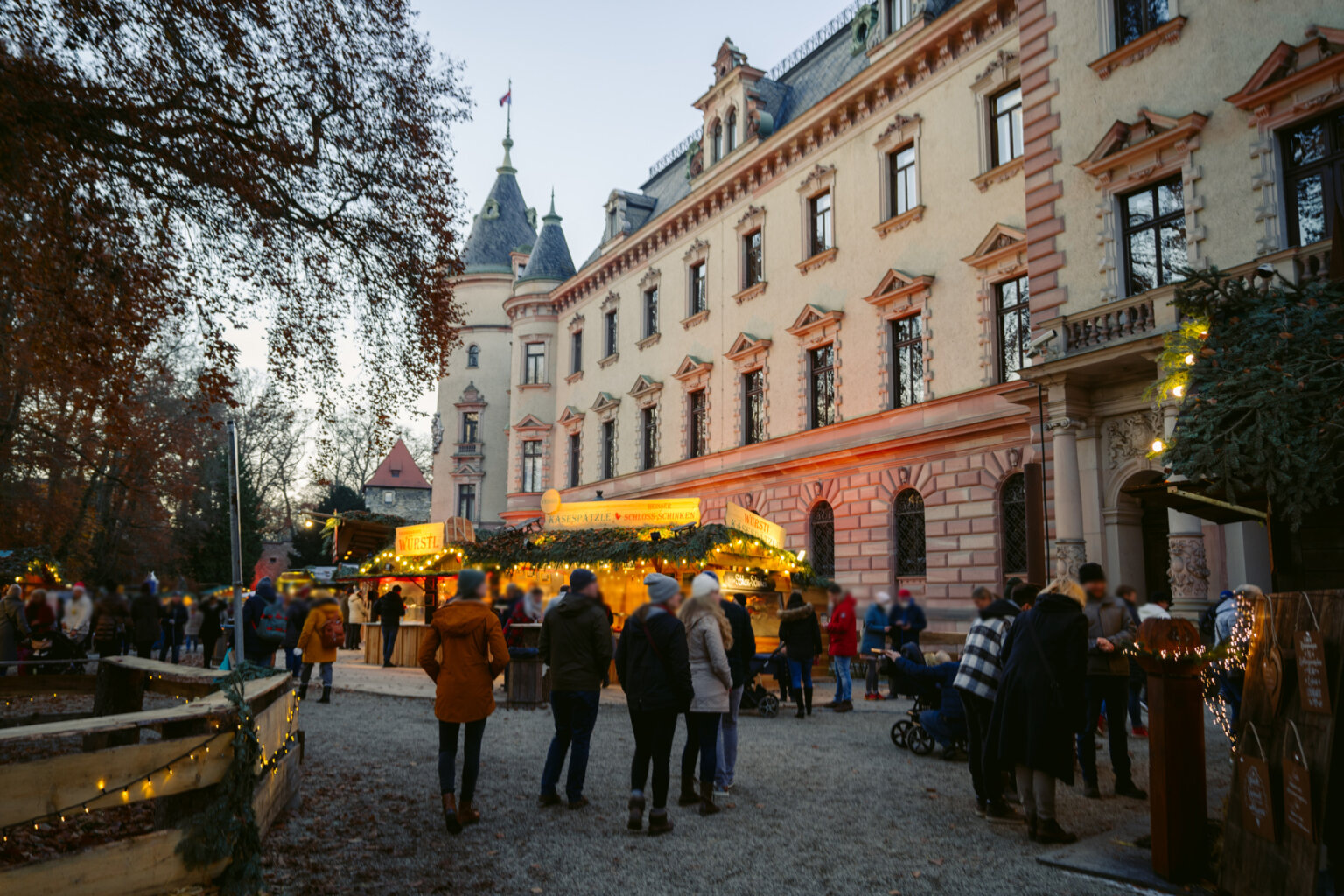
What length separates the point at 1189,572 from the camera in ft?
48.1

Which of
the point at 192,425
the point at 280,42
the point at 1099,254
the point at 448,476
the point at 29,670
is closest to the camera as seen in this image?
the point at 280,42

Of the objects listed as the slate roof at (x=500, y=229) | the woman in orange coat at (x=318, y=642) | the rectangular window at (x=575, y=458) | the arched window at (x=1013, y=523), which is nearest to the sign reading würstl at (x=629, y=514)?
the woman in orange coat at (x=318, y=642)

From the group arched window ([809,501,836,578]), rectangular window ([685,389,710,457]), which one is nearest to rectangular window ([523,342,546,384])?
rectangular window ([685,389,710,457])

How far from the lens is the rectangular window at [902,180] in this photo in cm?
2344

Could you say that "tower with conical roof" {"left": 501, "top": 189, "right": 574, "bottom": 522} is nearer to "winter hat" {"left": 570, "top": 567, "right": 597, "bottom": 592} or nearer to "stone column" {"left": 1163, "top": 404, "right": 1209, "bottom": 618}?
"stone column" {"left": 1163, "top": 404, "right": 1209, "bottom": 618}

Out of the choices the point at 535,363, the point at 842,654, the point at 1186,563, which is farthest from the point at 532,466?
the point at 1186,563

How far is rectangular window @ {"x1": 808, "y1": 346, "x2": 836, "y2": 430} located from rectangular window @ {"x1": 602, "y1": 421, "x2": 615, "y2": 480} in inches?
459

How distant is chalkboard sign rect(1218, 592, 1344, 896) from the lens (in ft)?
14.8

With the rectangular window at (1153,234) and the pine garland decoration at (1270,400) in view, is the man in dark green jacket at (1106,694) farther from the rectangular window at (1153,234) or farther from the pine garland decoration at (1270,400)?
the rectangular window at (1153,234)

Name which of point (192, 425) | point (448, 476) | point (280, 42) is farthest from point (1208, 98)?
point (448, 476)

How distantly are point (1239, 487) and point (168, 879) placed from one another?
10635 mm

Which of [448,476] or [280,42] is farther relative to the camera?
[448,476]

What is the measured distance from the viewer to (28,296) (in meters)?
8.52

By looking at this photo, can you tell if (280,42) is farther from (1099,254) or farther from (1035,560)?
(1035,560)
